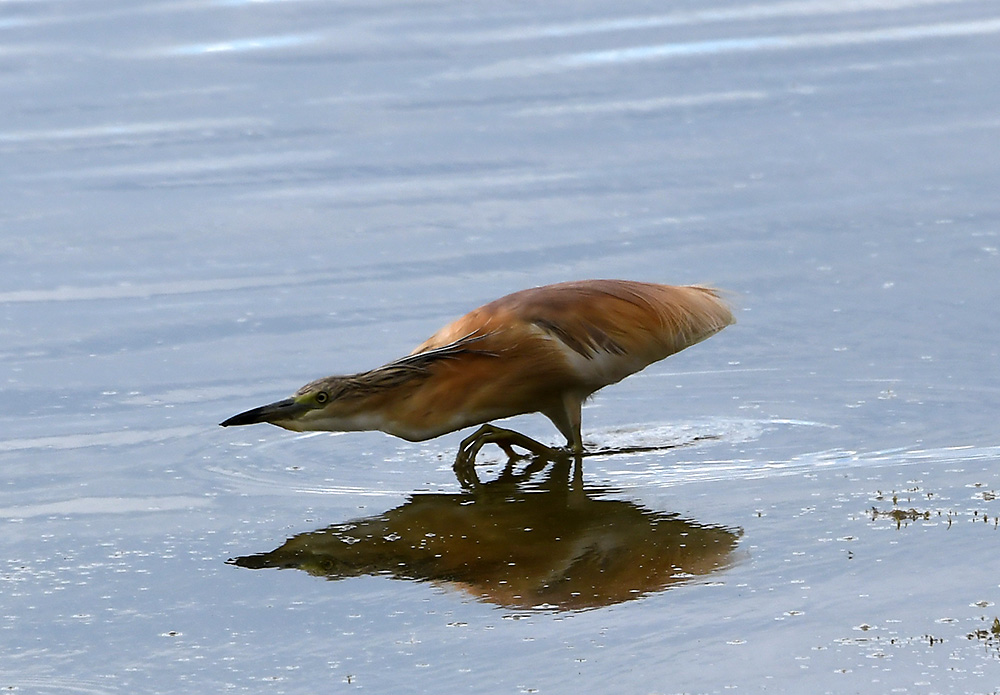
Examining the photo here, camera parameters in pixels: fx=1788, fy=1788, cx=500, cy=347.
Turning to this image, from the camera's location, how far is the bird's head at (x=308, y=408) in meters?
6.90

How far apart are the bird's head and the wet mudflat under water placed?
346 mm

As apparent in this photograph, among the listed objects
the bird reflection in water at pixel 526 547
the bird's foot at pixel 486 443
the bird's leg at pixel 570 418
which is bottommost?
the bird reflection in water at pixel 526 547

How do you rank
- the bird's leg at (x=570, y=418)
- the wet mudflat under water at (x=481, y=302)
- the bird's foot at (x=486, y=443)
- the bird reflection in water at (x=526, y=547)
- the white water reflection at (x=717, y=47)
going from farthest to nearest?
the white water reflection at (x=717, y=47) → the bird's leg at (x=570, y=418) → the bird's foot at (x=486, y=443) → the bird reflection in water at (x=526, y=547) → the wet mudflat under water at (x=481, y=302)

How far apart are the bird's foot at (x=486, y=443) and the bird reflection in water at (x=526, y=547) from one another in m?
0.20

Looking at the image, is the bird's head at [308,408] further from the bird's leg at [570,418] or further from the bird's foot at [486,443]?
the bird's leg at [570,418]

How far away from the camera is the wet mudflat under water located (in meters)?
5.58

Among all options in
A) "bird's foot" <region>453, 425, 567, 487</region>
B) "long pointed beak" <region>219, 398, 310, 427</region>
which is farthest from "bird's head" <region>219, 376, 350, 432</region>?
"bird's foot" <region>453, 425, 567, 487</region>

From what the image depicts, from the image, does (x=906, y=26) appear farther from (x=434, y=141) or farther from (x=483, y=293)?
(x=483, y=293)

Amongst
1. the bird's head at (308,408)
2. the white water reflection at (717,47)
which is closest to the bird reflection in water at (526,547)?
the bird's head at (308,408)

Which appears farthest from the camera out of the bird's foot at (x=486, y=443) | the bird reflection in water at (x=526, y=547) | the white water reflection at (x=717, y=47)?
the white water reflection at (x=717, y=47)

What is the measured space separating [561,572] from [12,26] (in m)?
12.9

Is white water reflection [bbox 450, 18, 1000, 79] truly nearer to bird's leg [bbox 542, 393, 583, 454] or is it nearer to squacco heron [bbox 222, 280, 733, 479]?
squacco heron [bbox 222, 280, 733, 479]

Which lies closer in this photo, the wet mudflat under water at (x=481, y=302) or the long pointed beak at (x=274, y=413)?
the wet mudflat under water at (x=481, y=302)

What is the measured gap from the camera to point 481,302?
31.6ft
